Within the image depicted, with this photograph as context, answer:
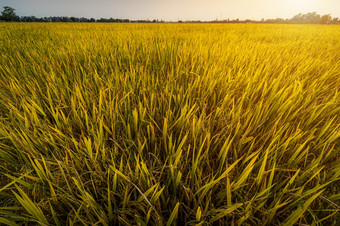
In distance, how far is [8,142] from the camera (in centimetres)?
61

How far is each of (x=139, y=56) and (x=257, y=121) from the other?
1203 millimetres

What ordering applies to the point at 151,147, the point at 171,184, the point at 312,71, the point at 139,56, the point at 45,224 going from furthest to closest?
the point at 139,56, the point at 312,71, the point at 151,147, the point at 171,184, the point at 45,224

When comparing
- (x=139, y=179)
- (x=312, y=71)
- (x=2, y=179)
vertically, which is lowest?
(x=2, y=179)

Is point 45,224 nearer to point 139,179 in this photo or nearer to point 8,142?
point 139,179

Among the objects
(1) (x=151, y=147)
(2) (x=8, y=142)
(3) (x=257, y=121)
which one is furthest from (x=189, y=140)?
(2) (x=8, y=142)

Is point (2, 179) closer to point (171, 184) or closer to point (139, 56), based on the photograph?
point (171, 184)

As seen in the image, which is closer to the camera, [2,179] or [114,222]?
[114,222]

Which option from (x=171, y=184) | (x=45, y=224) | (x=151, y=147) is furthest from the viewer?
(x=151, y=147)

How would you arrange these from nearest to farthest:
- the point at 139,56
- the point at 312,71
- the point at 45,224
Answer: the point at 45,224
the point at 312,71
the point at 139,56

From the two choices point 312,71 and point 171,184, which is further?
point 312,71

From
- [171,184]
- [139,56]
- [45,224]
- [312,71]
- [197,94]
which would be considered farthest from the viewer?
[139,56]

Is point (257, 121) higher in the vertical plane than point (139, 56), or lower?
lower

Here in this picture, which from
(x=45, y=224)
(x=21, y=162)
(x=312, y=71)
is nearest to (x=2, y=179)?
(x=21, y=162)

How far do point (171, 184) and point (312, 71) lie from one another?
149cm
